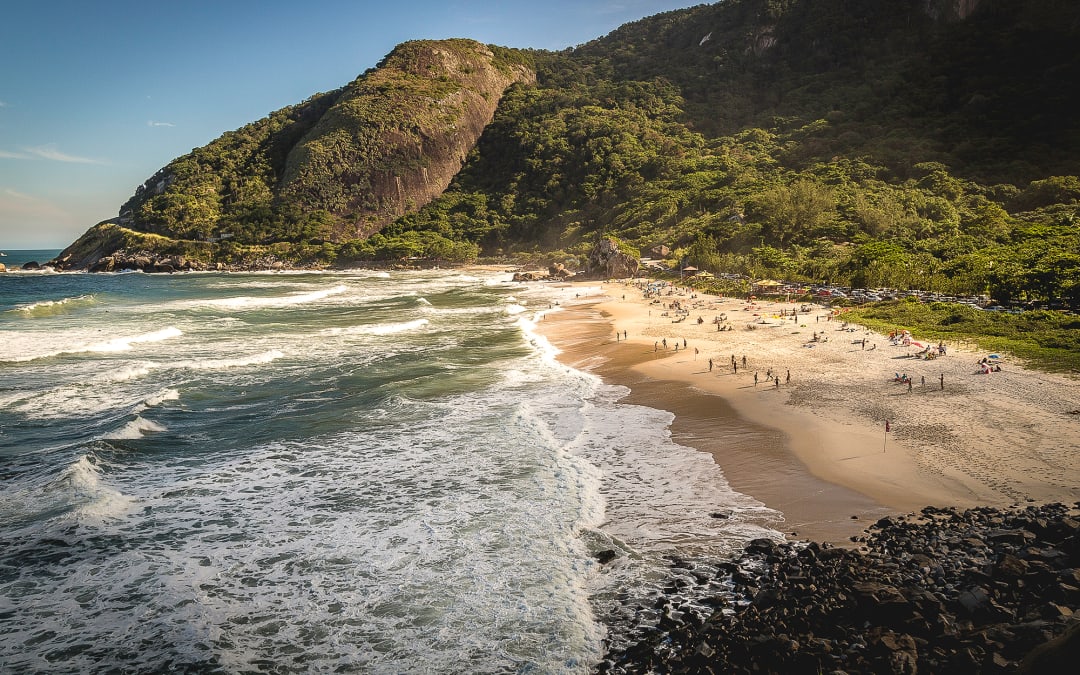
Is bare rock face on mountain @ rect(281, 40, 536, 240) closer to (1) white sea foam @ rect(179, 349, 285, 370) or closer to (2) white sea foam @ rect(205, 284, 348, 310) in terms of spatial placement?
(2) white sea foam @ rect(205, 284, 348, 310)

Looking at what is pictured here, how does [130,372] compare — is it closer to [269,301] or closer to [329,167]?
[269,301]

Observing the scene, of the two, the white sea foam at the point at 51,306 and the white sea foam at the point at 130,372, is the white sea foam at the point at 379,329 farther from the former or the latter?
the white sea foam at the point at 51,306

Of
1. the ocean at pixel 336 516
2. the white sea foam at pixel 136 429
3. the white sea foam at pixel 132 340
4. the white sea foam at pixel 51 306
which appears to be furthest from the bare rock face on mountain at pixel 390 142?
the white sea foam at pixel 136 429

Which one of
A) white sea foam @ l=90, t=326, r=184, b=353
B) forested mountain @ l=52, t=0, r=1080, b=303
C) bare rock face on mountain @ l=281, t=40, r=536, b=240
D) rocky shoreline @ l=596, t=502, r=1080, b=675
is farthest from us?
bare rock face on mountain @ l=281, t=40, r=536, b=240

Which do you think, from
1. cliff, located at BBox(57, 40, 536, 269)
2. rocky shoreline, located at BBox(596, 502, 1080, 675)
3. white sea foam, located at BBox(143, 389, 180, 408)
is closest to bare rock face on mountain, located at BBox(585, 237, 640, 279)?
white sea foam, located at BBox(143, 389, 180, 408)

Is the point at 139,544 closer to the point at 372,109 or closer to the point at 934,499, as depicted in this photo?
the point at 934,499

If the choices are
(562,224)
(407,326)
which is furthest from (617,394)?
(562,224)

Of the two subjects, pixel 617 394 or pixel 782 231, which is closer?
pixel 617 394
